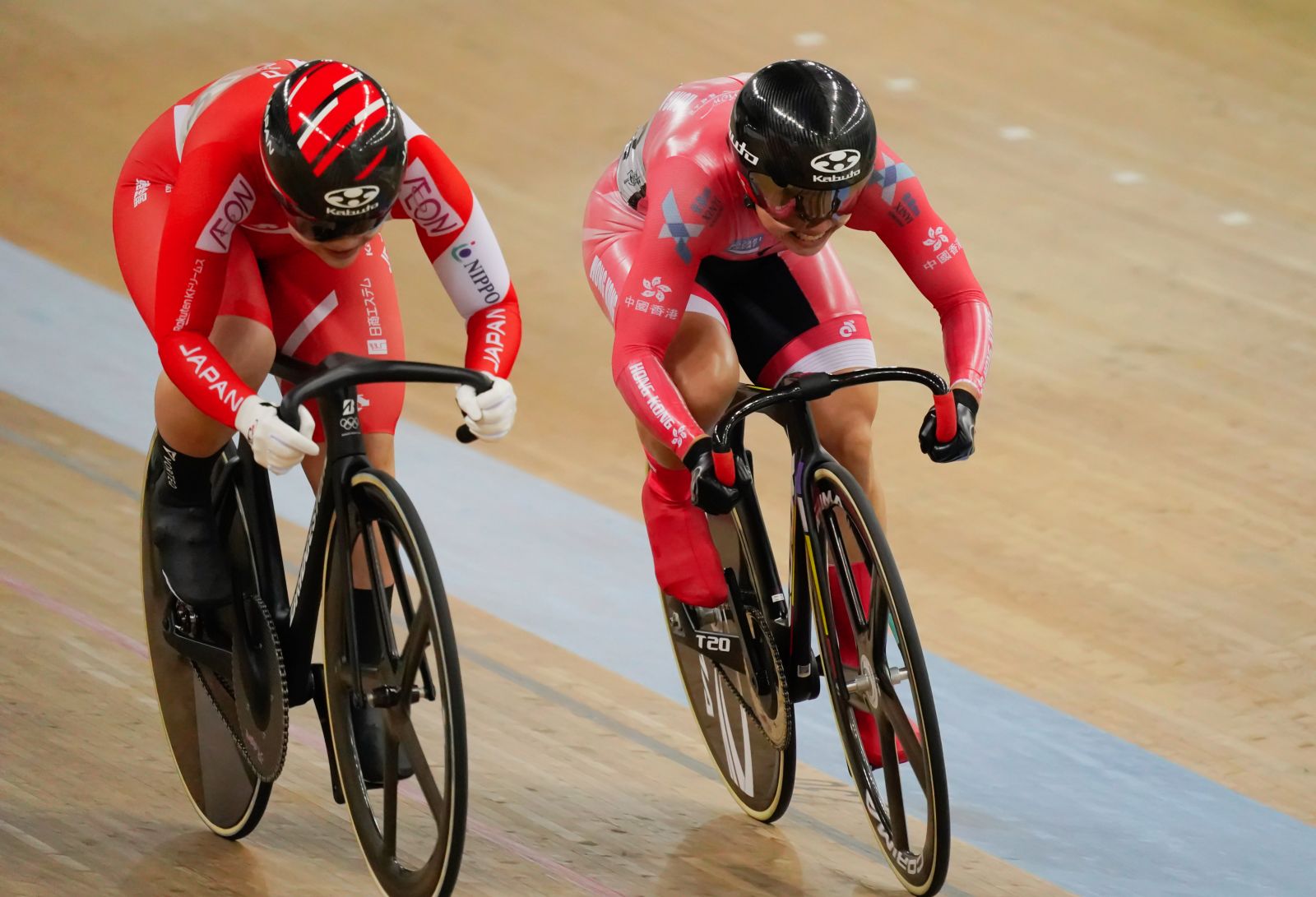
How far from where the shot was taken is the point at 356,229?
106 inches

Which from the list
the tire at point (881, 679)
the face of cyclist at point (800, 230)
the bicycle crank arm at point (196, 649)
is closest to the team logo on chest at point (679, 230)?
the face of cyclist at point (800, 230)

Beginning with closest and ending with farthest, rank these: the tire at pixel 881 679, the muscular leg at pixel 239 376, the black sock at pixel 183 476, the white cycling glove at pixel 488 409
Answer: the white cycling glove at pixel 488 409, the tire at pixel 881 679, the muscular leg at pixel 239 376, the black sock at pixel 183 476

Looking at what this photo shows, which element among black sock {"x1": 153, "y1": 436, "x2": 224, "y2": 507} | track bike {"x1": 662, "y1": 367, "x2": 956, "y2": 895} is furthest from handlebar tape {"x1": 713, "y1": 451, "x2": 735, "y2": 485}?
black sock {"x1": 153, "y1": 436, "x2": 224, "y2": 507}

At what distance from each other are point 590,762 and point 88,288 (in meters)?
3.41

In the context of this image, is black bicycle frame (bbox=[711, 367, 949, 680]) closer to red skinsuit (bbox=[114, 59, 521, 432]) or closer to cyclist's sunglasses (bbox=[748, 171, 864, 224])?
cyclist's sunglasses (bbox=[748, 171, 864, 224])

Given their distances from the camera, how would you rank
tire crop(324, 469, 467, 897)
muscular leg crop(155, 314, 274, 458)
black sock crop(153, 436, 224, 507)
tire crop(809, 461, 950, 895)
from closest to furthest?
tire crop(324, 469, 467, 897), tire crop(809, 461, 950, 895), muscular leg crop(155, 314, 274, 458), black sock crop(153, 436, 224, 507)

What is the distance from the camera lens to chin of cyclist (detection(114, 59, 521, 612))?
2.66 m

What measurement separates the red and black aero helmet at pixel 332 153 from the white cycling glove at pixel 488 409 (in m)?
0.30

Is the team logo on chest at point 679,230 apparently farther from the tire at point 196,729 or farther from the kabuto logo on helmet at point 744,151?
the tire at point 196,729

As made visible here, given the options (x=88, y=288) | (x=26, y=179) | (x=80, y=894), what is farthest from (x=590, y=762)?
(x=26, y=179)

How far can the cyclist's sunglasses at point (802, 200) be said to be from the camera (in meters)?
2.83

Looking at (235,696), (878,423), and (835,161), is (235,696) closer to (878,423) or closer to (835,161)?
(835,161)

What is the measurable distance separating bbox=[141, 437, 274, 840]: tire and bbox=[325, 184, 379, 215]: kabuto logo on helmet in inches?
34.1

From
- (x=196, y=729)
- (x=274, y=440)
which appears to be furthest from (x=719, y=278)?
(x=196, y=729)
